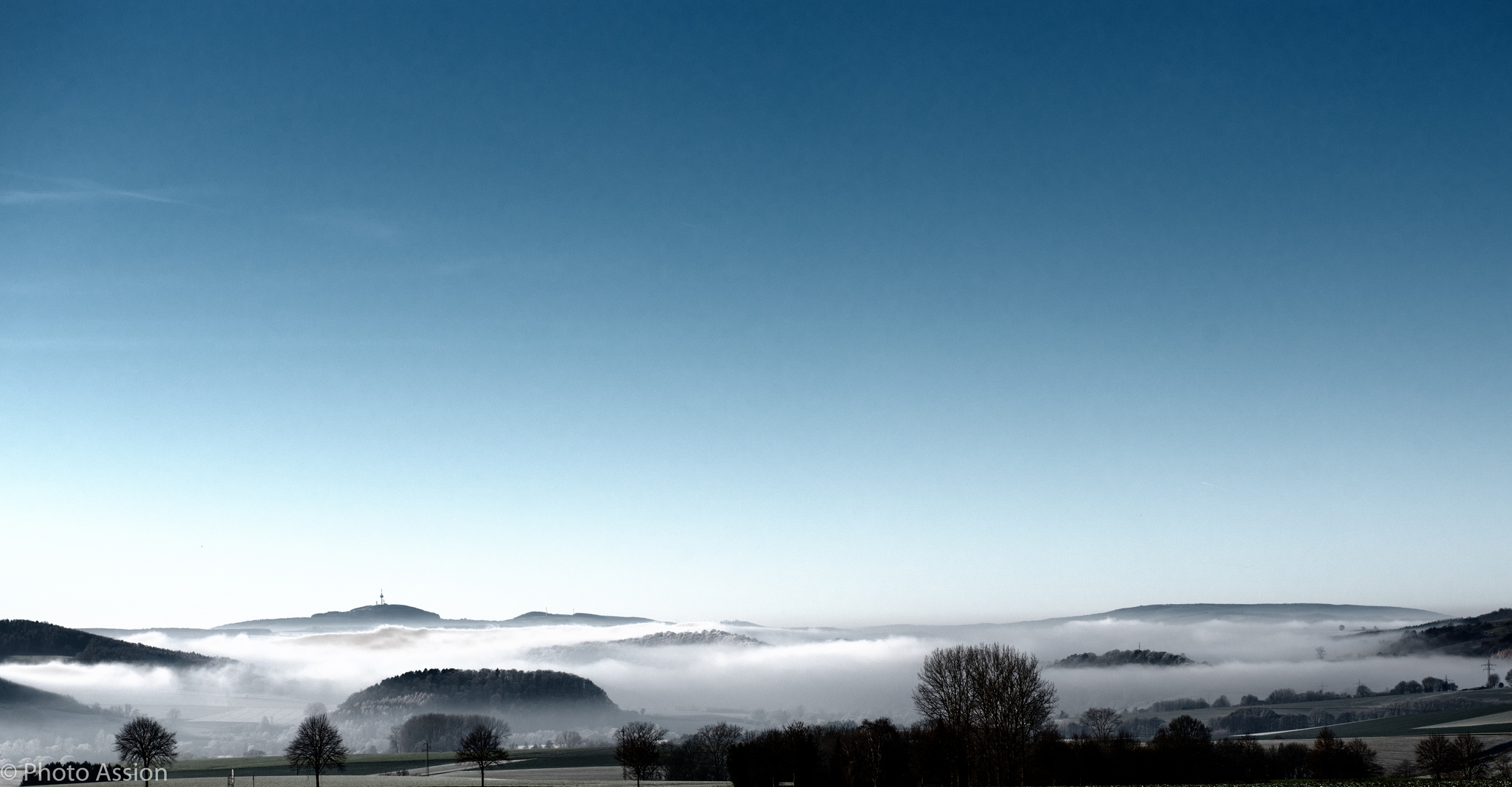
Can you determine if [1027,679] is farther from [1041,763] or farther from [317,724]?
[317,724]

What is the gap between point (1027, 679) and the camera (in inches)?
4409

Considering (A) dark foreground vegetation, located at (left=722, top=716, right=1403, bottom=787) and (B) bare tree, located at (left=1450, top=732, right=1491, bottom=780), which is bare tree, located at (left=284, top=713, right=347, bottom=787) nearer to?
(A) dark foreground vegetation, located at (left=722, top=716, right=1403, bottom=787)

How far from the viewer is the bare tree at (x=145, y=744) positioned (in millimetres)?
146125

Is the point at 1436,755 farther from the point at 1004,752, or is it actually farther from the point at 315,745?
the point at 315,745

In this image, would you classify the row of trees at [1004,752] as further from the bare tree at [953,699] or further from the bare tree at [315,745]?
the bare tree at [315,745]

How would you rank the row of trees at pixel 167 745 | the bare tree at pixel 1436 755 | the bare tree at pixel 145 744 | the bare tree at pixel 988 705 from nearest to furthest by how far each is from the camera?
the bare tree at pixel 988 705, the bare tree at pixel 145 744, the row of trees at pixel 167 745, the bare tree at pixel 1436 755

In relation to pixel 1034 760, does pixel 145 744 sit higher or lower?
higher

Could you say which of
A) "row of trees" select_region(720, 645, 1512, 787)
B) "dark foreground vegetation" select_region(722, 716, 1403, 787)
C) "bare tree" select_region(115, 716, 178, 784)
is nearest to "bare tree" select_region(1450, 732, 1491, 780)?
"row of trees" select_region(720, 645, 1512, 787)

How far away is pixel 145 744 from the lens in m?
146

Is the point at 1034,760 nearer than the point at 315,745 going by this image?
Yes

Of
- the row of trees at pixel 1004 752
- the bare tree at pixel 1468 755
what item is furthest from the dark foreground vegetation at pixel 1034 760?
the bare tree at pixel 1468 755

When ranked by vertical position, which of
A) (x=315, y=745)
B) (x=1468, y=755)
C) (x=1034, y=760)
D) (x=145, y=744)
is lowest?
(x=1468, y=755)

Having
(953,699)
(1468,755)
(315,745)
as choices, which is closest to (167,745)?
(315,745)

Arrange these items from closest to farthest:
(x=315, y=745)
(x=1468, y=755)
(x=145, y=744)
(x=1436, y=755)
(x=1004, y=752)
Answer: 1. (x=1004, y=752)
2. (x=145, y=744)
3. (x=315, y=745)
4. (x=1436, y=755)
5. (x=1468, y=755)
